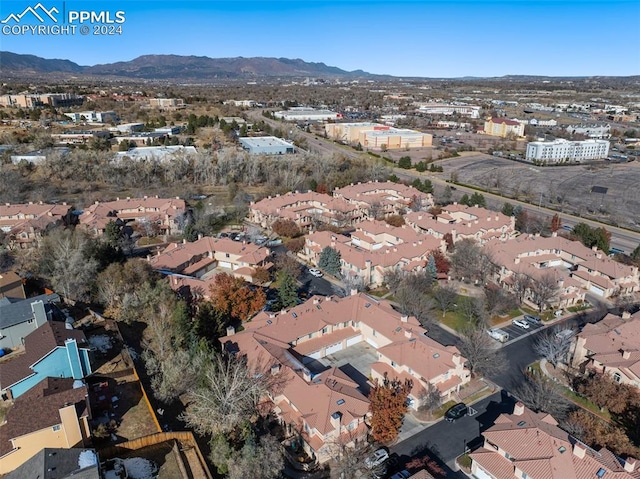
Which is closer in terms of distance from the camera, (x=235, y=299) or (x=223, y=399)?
(x=223, y=399)

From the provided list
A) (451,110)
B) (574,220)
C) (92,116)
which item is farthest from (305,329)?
(451,110)

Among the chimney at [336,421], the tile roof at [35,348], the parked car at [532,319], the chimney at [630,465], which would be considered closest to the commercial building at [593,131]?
the parked car at [532,319]

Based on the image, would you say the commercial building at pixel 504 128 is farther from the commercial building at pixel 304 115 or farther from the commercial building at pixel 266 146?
the commercial building at pixel 266 146

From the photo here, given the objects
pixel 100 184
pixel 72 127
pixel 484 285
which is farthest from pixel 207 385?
pixel 72 127

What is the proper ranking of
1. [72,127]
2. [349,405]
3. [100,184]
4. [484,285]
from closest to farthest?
[349,405]
[484,285]
[100,184]
[72,127]

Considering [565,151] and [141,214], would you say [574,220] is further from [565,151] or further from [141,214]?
[141,214]

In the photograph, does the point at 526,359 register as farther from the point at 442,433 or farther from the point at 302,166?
the point at 302,166
